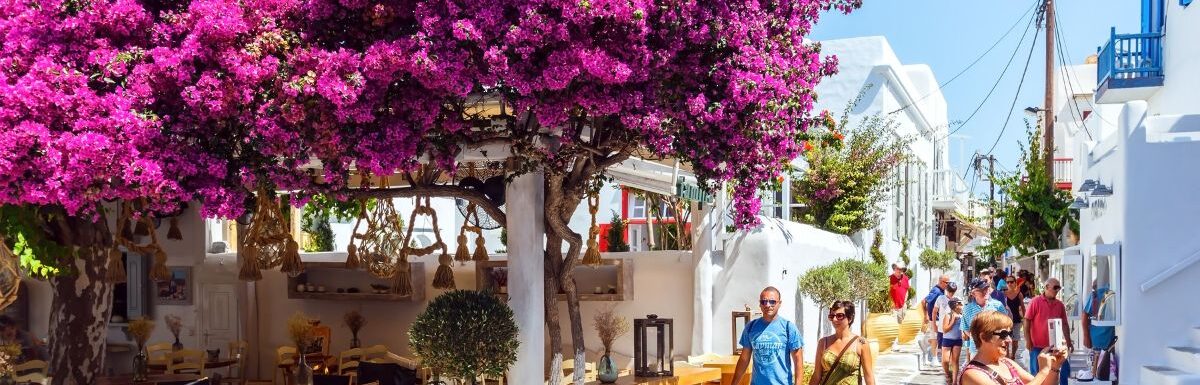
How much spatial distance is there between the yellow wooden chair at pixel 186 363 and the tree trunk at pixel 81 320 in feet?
10.5

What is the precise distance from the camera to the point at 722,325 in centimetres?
1566

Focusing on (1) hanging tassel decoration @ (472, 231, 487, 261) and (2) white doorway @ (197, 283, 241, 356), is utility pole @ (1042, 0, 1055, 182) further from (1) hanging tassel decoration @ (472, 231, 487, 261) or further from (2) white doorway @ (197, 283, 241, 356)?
(2) white doorway @ (197, 283, 241, 356)

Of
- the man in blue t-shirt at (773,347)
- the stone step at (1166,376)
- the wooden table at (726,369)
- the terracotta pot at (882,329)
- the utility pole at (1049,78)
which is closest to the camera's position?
the man in blue t-shirt at (773,347)

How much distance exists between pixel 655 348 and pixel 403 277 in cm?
401

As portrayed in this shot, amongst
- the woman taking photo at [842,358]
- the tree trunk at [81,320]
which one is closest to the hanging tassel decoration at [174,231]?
the tree trunk at [81,320]

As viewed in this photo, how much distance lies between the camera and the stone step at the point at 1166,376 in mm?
10578

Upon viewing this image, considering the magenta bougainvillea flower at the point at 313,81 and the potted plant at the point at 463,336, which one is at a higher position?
the magenta bougainvillea flower at the point at 313,81

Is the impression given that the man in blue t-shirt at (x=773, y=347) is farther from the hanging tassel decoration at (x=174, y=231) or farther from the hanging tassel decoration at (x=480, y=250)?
the hanging tassel decoration at (x=174, y=231)

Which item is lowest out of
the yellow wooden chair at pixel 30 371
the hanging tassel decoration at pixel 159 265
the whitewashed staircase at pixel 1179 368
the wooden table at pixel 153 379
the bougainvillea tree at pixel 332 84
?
the wooden table at pixel 153 379

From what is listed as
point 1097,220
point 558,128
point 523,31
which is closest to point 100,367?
point 558,128

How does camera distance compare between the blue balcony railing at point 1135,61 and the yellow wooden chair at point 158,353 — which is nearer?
the yellow wooden chair at point 158,353

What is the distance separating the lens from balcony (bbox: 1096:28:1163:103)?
1839 cm

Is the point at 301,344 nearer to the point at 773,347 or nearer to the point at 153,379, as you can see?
the point at 153,379

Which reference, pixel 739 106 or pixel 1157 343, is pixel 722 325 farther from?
pixel 739 106
